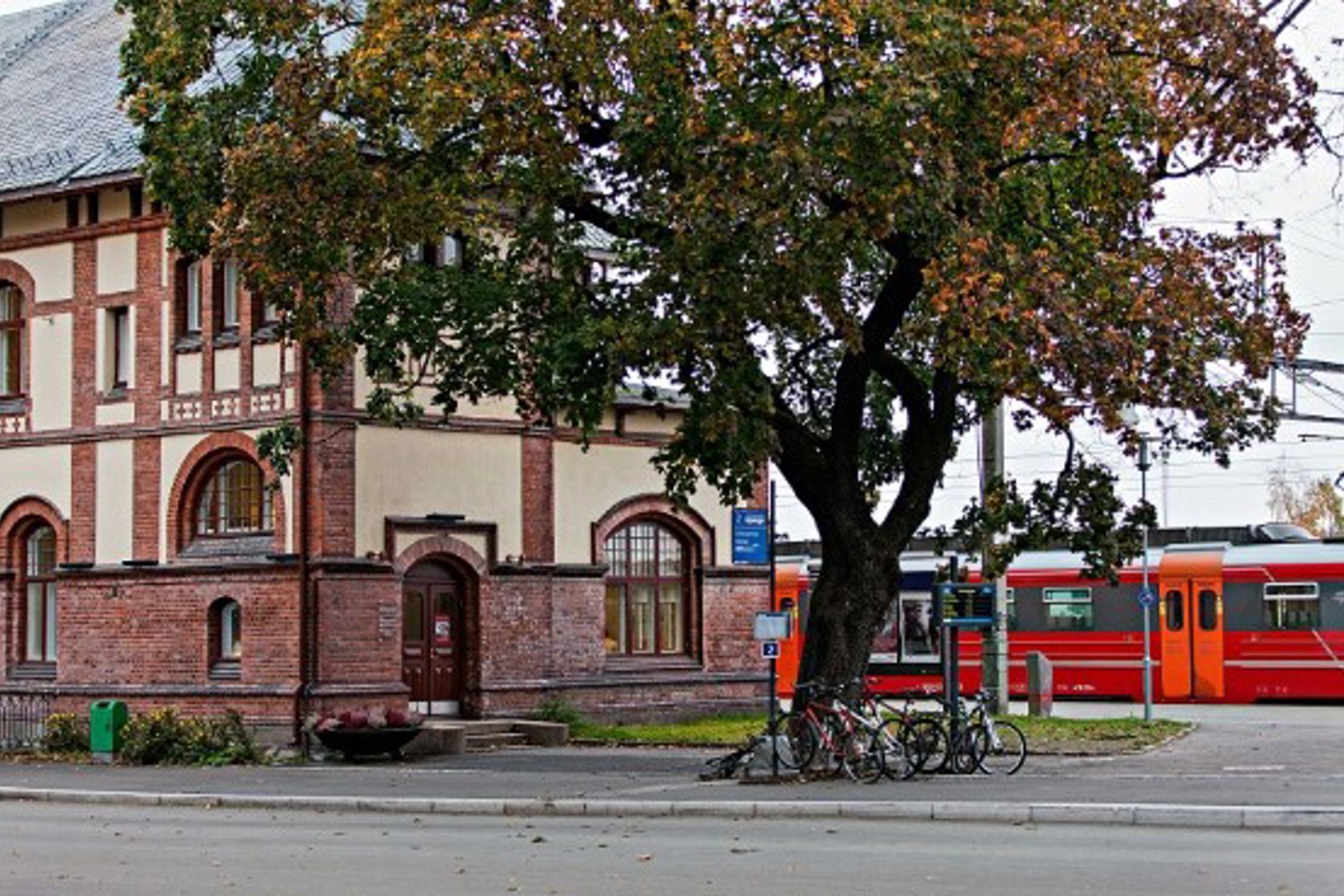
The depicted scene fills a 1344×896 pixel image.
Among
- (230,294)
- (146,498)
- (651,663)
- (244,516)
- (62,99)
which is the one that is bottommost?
(651,663)

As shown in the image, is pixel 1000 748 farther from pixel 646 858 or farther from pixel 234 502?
pixel 234 502

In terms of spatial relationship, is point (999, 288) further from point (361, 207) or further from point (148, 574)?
point (148, 574)

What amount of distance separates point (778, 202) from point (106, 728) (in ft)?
45.6

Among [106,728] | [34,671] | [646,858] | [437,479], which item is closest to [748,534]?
[437,479]

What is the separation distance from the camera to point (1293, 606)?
132ft

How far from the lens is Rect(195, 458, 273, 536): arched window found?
102 feet

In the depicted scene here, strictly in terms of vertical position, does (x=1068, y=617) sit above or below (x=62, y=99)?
below

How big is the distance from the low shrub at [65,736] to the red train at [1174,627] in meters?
17.5

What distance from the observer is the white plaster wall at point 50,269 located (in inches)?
1310

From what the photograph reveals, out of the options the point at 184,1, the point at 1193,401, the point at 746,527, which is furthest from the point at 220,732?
the point at 1193,401

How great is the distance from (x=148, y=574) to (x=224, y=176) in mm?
9650

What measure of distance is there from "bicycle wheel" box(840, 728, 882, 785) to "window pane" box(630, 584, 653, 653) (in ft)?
38.8

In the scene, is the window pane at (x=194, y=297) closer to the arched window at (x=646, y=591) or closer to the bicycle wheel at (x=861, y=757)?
the arched window at (x=646, y=591)

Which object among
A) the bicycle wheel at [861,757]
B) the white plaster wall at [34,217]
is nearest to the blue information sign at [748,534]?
the bicycle wheel at [861,757]
